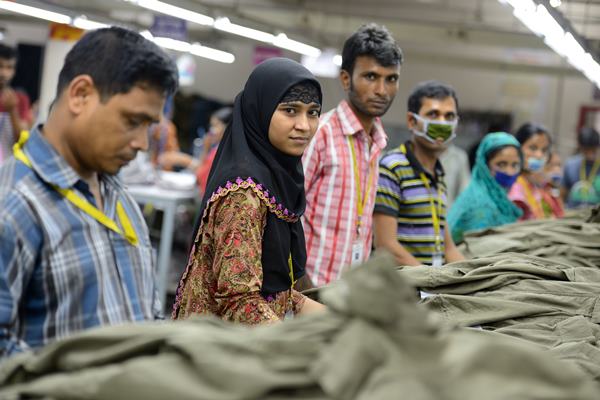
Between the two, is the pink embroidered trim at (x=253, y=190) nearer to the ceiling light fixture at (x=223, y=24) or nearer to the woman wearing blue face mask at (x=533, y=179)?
the woman wearing blue face mask at (x=533, y=179)

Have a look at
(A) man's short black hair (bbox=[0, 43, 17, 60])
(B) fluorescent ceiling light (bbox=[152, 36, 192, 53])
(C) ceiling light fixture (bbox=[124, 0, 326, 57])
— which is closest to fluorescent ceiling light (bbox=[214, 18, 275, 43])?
(C) ceiling light fixture (bbox=[124, 0, 326, 57])

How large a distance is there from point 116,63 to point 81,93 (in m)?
0.09

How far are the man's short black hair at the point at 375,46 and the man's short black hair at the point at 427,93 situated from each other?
0.56 m

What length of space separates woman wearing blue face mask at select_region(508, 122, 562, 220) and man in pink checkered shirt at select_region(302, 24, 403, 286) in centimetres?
199

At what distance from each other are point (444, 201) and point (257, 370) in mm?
2698

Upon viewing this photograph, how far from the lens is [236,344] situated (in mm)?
1259

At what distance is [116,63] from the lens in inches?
62.6

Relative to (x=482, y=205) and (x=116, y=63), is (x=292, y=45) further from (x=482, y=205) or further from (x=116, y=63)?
(x=116, y=63)

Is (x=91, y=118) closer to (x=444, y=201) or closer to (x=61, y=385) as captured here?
(x=61, y=385)

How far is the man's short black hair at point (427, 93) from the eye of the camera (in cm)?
404

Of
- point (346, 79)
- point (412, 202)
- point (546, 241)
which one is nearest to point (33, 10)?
point (346, 79)

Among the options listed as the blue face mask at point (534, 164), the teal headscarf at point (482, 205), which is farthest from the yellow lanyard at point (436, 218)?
the blue face mask at point (534, 164)

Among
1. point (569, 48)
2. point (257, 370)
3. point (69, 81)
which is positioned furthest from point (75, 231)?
point (569, 48)

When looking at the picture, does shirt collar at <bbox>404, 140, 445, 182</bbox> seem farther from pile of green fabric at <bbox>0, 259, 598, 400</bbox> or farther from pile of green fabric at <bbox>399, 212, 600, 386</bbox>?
pile of green fabric at <bbox>0, 259, 598, 400</bbox>
